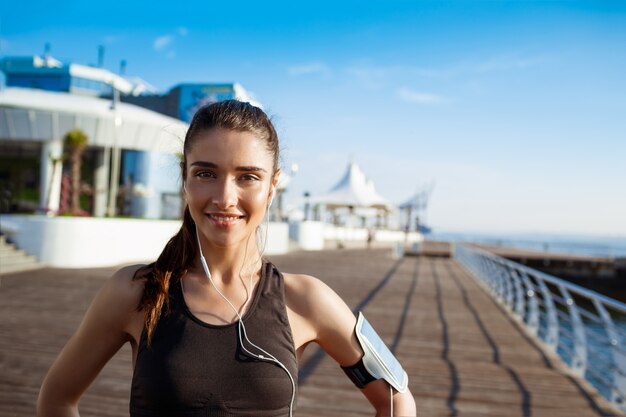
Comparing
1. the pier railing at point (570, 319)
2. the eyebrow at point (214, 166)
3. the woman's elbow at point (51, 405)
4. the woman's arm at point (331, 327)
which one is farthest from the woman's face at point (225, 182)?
the pier railing at point (570, 319)

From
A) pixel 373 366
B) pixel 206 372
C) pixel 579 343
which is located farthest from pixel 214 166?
pixel 579 343

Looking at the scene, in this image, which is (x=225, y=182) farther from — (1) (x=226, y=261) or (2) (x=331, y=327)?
(2) (x=331, y=327)

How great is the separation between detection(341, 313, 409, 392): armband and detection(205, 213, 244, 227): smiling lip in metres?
0.41

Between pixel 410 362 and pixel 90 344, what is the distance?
14.0 feet

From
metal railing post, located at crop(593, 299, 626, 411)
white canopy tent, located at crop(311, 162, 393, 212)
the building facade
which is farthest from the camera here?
white canopy tent, located at crop(311, 162, 393, 212)

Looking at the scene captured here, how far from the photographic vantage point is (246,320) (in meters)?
1.18

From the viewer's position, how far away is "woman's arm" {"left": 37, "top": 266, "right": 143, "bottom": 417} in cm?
121

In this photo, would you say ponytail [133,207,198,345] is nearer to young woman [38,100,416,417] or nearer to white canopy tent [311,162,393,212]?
young woman [38,100,416,417]

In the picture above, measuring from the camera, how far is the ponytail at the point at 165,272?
1171 millimetres

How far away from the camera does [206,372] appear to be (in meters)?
1.10

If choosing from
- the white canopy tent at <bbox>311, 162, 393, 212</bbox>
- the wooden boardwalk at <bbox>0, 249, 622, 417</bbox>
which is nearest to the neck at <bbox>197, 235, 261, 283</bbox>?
the wooden boardwalk at <bbox>0, 249, 622, 417</bbox>

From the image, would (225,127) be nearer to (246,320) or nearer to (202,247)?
(202,247)

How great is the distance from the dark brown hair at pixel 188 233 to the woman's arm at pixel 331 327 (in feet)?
0.98

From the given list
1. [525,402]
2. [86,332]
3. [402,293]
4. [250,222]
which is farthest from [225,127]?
[402,293]
